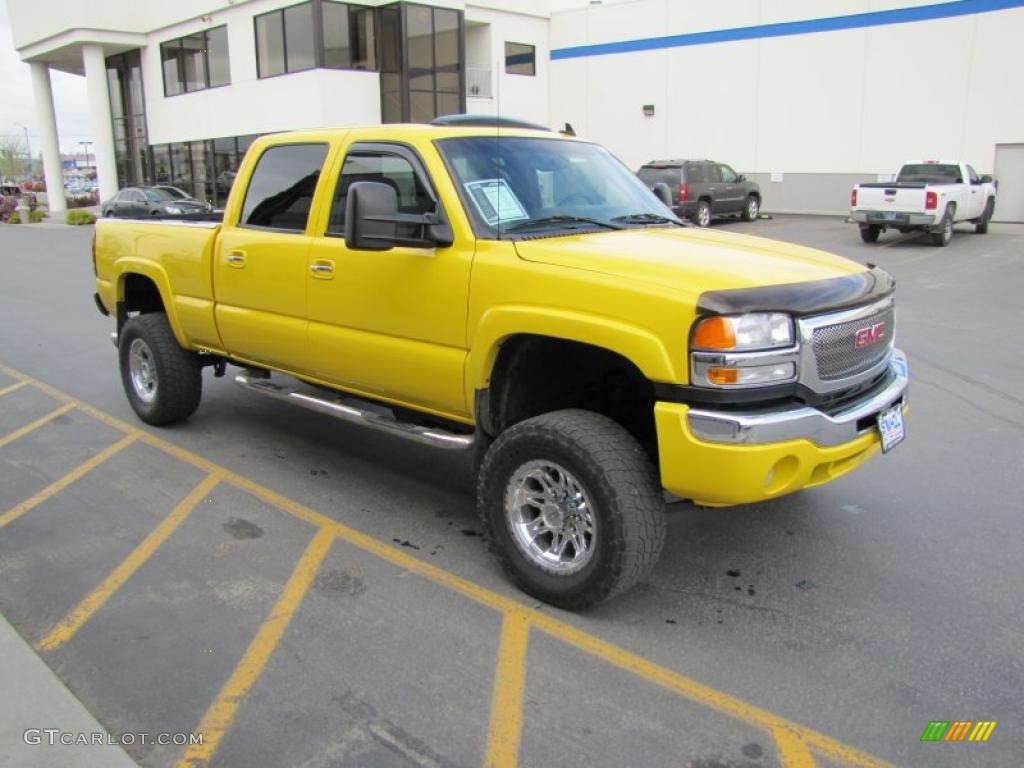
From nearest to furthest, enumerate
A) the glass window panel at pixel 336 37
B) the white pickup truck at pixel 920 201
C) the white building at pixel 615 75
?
the white pickup truck at pixel 920 201
the white building at pixel 615 75
the glass window panel at pixel 336 37

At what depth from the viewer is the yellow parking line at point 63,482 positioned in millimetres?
4836

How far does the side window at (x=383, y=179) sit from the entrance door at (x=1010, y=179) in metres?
25.4

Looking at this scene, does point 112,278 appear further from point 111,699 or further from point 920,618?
point 920,618

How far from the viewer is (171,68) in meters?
36.0

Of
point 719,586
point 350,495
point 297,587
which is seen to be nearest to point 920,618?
point 719,586

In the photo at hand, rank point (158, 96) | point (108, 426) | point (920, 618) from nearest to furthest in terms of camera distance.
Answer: point (920, 618), point (108, 426), point (158, 96)

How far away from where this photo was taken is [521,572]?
3.88 metres

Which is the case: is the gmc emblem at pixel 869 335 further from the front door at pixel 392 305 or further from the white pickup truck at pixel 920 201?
the white pickup truck at pixel 920 201

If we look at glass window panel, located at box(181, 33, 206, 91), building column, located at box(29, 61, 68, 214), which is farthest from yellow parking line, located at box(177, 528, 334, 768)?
building column, located at box(29, 61, 68, 214)

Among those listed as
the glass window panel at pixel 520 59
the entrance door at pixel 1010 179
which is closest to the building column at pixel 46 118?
the glass window panel at pixel 520 59

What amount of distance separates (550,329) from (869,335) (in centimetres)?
140

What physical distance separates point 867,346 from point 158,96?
127 feet

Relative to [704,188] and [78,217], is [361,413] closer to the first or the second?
[704,188]

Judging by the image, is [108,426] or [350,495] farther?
[108,426]
